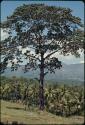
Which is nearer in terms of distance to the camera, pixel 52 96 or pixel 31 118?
pixel 31 118

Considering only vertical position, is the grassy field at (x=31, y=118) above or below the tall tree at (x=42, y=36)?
below

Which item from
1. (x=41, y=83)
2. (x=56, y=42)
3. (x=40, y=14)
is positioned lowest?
(x=41, y=83)

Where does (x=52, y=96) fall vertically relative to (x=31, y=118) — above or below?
above

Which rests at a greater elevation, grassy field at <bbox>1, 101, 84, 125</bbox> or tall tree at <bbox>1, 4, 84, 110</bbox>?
tall tree at <bbox>1, 4, 84, 110</bbox>

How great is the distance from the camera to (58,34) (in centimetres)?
4750

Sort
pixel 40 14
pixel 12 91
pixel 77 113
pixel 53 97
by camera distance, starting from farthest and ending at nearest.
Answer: pixel 12 91 → pixel 53 97 → pixel 77 113 → pixel 40 14

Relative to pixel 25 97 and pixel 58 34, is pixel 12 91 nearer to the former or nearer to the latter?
pixel 25 97

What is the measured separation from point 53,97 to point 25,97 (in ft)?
38.3

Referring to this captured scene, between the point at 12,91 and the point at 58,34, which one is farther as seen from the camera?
the point at 12,91

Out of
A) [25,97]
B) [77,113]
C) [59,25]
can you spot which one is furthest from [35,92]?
[59,25]

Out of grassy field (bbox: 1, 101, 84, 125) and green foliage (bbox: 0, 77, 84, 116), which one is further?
green foliage (bbox: 0, 77, 84, 116)

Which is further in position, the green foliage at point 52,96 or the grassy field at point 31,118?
the green foliage at point 52,96

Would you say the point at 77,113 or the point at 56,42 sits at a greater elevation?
the point at 56,42

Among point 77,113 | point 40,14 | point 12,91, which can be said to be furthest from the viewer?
point 12,91
